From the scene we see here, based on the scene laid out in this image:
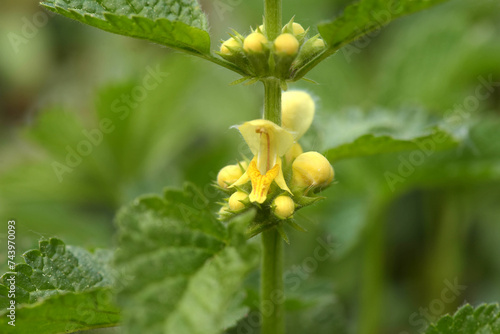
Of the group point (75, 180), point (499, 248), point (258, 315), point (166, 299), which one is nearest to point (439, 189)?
point (499, 248)

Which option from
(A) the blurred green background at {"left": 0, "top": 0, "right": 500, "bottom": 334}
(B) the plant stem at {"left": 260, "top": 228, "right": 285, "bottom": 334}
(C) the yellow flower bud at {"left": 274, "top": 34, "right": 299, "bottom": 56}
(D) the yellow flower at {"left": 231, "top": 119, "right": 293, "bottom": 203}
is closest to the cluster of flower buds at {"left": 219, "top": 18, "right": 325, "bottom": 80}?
(C) the yellow flower bud at {"left": 274, "top": 34, "right": 299, "bottom": 56}

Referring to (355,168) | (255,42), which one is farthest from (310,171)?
(355,168)

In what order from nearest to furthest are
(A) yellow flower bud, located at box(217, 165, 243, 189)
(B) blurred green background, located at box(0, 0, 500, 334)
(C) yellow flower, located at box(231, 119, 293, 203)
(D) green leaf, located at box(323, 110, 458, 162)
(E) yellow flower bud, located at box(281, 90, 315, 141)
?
(C) yellow flower, located at box(231, 119, 293, 203) → (A) yellow flower bud, located at box(217, 165, 243, 189) → (E) yellow flower bud, located at box(281, 90, 315, 141) → (D) green leaf, located at box(323, 110, 458, 162) → (B) blurred green background, located at box(0, 0, 500, 334)

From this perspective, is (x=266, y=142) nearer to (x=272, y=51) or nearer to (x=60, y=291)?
(x=272, y=51)

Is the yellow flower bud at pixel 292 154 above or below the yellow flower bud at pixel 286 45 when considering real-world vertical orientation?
below

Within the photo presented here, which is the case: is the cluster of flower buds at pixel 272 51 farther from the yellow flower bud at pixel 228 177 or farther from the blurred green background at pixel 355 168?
the blurred green background at pixel 355 168

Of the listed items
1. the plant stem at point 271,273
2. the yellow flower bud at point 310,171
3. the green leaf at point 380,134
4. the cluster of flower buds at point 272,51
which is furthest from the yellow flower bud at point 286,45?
the green leaf at point 380,134

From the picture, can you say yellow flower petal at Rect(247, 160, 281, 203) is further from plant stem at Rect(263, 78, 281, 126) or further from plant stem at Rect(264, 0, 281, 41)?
plant stem at Rect(264, 0, 281, 41)
